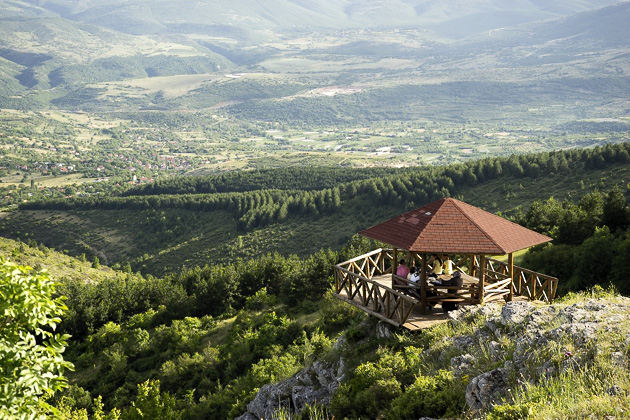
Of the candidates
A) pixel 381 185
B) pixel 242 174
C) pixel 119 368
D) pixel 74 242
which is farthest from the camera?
pixel 242 174

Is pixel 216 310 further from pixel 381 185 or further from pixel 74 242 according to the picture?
pixel 74 242

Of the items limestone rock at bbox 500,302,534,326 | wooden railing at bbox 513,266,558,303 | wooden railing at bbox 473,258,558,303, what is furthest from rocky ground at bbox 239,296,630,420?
wooden railing at bbox 513,266,558,303

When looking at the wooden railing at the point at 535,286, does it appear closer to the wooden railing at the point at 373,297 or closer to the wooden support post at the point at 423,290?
the wooden support post at the point at 423,290

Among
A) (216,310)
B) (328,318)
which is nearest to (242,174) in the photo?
(216,310)

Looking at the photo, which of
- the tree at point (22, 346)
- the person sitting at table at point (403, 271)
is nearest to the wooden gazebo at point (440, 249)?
the person sitting at table at point (403, 271)

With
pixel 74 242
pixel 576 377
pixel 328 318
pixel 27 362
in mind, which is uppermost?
pixel 27 362

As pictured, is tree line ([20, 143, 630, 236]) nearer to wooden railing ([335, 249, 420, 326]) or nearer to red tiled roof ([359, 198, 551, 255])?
red tiled roof ([359, 198, 551, 255])
